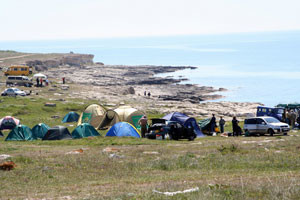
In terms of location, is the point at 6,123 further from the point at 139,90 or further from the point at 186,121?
the point at 139,90

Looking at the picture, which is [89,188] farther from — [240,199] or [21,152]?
[21,152]

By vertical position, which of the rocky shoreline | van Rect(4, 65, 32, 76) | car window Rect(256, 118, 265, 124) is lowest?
the rocky shoreline

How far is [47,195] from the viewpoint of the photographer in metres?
14.2

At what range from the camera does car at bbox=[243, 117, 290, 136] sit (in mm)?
33781

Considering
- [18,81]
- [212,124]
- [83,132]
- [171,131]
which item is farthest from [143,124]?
[18,81]

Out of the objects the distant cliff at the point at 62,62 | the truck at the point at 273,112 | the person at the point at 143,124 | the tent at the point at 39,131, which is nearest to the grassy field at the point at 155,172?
the person at the point at 143,124

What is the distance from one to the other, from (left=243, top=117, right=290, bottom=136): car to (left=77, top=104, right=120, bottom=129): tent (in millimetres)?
10816

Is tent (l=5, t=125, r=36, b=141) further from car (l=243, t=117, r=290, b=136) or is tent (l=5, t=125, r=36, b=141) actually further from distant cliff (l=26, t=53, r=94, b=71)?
distant cliff (l=26, t=53, r=94, b=71)

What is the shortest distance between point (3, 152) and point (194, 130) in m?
14.1

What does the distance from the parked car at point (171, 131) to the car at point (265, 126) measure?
17.0ft

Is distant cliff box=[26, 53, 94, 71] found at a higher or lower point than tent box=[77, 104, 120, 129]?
higher

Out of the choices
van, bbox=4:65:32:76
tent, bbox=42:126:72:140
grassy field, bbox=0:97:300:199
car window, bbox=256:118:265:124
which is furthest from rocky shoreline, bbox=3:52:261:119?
grassy field, bbox=0:97:300:199

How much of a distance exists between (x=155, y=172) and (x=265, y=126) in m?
17.7

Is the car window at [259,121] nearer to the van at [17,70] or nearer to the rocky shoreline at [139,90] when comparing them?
the rocky shoreline at [139,90]
